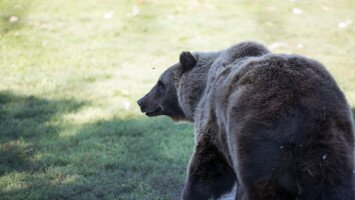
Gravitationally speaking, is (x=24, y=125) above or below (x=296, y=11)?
above

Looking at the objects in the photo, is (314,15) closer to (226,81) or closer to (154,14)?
(154,14)

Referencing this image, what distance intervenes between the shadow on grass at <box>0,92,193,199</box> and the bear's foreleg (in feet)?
4.51

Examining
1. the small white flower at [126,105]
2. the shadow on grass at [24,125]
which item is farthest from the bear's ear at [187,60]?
the small white flower at [126,105]

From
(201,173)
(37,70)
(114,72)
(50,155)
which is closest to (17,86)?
(37,70)

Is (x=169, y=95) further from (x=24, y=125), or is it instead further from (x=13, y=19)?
(x=13, y=19)

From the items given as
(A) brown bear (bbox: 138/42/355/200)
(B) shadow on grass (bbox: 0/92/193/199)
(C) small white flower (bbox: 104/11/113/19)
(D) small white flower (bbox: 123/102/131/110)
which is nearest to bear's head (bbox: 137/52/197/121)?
(B) shadow on grass (bbox: 0/92/193/199)

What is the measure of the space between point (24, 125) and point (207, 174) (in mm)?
4234

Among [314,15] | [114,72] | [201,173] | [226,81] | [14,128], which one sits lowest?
[314,15]

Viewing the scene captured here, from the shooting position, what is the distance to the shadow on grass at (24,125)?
21.8 feet

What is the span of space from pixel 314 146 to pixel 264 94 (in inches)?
18.7

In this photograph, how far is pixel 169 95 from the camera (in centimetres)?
558

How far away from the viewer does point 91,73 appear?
10.4 meters

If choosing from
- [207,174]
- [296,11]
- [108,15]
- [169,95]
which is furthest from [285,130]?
[296,11]

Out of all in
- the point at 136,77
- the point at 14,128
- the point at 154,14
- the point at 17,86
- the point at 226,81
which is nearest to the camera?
the point at 226,81
